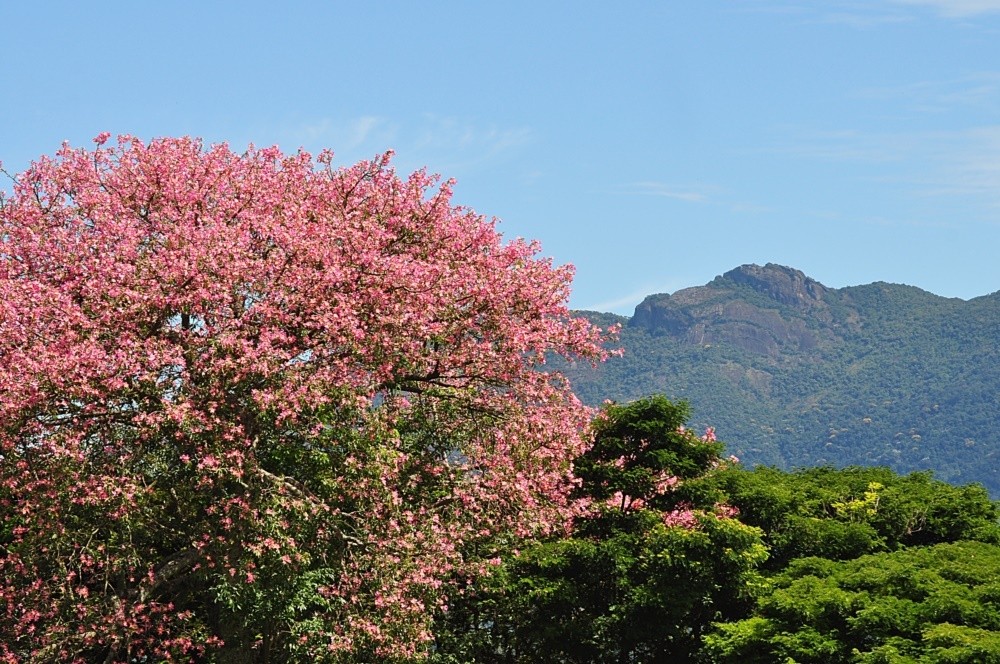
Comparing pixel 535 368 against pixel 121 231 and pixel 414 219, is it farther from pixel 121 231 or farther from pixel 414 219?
pixel 121 231

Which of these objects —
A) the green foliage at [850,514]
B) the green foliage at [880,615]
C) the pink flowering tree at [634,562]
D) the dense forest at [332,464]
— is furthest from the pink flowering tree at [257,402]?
the green foliage at [850,514]

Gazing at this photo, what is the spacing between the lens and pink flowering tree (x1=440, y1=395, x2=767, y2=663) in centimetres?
2264

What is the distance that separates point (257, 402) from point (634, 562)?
9.69 metres

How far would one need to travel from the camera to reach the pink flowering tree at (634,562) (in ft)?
74.3

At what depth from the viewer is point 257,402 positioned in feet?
54.8

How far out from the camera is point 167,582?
19547 mm

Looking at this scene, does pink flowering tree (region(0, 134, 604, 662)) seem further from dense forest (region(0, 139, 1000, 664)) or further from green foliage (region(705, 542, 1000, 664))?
green foliage (region(705, 542, 1000, 664))

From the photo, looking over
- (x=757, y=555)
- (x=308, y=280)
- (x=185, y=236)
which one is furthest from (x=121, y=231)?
(x=757, y=555)

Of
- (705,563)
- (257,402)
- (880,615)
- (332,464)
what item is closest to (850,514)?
(705,563)

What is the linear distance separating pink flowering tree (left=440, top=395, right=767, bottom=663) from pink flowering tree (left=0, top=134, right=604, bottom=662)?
2.24 meters

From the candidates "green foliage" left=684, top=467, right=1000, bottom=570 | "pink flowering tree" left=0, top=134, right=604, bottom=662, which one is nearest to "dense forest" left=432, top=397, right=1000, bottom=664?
"green foliage" left=684, top=467, right=1000, bottom=570

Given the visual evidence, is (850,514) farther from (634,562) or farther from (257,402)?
(257,402)

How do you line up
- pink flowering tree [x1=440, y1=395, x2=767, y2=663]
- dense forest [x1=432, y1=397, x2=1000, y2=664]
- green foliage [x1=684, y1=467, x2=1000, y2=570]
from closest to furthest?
dense forest [x1=432, y1=397, x2=1000, y2=664]
pink flowering tree [x1=440, y1=395, x2=767, y2=663]
green foliage [x1=684, y1=467, x2=1000, y2=570]

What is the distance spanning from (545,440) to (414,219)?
15.7ft
